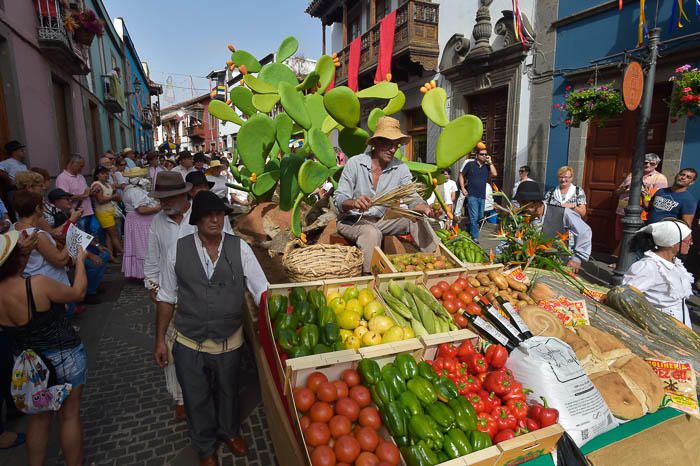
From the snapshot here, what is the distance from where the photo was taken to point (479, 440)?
5.08ft

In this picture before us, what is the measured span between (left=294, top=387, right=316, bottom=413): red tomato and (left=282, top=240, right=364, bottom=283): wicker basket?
41.6 inches

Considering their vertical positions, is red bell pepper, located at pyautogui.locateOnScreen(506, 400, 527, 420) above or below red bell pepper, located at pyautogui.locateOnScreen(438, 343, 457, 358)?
below

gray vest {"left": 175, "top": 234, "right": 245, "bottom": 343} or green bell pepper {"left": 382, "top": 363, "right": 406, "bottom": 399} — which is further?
Answer: gray vest {"left": 175, "top": 234, "right": 245, "bottom": 343}

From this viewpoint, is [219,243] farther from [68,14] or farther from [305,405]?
[68,14]

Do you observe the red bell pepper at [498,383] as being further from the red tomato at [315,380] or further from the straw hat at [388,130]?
the straw hat at [388,130]

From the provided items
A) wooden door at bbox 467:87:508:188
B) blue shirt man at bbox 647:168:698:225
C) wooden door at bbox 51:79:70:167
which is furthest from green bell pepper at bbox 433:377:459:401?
wooden door at bbox 51:79:70:167

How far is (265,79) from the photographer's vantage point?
4246 millimetres

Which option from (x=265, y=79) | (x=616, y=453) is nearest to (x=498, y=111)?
(x=265, y=79)

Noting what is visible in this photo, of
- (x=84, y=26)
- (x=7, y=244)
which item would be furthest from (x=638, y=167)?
(x=84, y=26)

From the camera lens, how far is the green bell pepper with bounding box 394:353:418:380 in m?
1.88

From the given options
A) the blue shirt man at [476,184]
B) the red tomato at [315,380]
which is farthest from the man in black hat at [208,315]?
the blue shirt man at [476,184]

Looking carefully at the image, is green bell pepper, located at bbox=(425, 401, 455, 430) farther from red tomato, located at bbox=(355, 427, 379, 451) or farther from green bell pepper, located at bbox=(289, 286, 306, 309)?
green bell pepper, located at bbox=(289, 286, 306, 309)

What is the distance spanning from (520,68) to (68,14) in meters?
9.46

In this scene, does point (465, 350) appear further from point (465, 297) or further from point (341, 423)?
point (341, 423)
